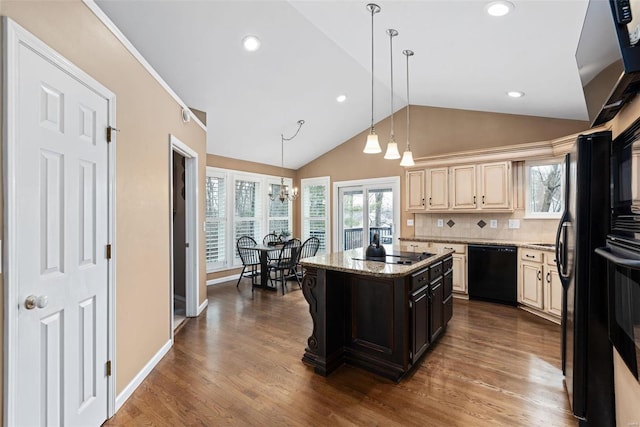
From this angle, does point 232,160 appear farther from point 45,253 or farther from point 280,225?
point 45,253

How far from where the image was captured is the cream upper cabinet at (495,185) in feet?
14.8

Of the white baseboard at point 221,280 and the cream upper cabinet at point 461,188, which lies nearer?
the cream upper cabinet at point 461,188

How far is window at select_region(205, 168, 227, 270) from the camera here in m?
5.66

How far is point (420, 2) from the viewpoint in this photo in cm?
237

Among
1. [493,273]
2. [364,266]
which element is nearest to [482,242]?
[493,273]

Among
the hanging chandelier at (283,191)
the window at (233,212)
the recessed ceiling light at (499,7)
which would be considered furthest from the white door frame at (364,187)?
the recessed ceiling light at (499,7)

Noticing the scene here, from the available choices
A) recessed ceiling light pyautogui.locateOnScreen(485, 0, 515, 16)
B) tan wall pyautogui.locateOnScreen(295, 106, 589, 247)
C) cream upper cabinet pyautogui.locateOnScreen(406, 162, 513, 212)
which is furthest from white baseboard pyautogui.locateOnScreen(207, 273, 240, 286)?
recessed ceiling light pyautogui.locateOnScreen(485, 0, 515, 16)

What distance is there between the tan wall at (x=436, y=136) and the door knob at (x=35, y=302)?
17.1 feet

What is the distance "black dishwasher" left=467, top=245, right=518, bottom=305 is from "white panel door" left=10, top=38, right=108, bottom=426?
14.8 ft

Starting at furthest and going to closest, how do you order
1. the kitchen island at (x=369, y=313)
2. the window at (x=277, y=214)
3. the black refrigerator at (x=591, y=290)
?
the window at (x=277, y=214) → the kitchen island at (x=369, y=313) → the black refrigerator at (x=591, y=290)

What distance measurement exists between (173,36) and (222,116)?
1.66m

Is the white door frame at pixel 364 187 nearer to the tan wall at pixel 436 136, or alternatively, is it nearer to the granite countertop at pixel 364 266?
the tan wall at pixel 436 136

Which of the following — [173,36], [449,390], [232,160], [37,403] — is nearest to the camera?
[37,403]

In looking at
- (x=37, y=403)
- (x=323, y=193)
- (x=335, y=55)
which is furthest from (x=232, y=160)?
(x=37, y=403)
